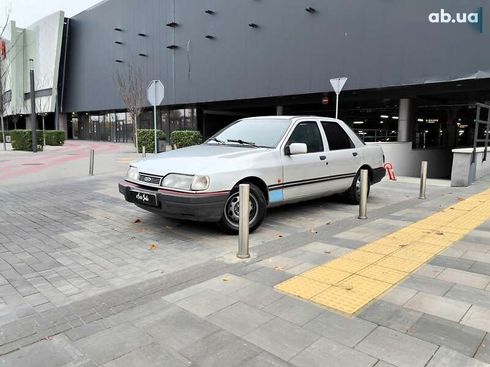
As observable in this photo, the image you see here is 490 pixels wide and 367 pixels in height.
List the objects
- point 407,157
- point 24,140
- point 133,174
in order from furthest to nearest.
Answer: point 24,140
point 407,157
point 133,174

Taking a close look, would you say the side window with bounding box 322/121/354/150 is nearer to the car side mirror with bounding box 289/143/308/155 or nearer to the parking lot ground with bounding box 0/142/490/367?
the car side mirror with bounding box 289/143/308/155

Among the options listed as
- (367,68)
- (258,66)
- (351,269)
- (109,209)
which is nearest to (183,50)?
(258,66)

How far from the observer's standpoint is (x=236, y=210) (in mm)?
5758

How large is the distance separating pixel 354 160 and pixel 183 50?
843 inches

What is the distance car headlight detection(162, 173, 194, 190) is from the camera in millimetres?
5336

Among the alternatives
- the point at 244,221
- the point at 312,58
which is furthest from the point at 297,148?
the point at 312,58

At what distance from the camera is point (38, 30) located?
44.8 metres

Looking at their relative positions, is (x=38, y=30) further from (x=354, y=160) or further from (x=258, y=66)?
(x=354, y=160)

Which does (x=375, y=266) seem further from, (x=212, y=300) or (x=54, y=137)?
(x=54, y=137)

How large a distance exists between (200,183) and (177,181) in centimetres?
33

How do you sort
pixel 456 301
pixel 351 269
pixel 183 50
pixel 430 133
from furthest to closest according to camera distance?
pixel 183 50 < pixel 430 133 < pixel 351 269 < pixel 456 301

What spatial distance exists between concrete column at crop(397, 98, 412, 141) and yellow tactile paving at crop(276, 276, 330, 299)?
654 inches

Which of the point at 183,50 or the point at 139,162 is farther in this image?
the point at 183,50

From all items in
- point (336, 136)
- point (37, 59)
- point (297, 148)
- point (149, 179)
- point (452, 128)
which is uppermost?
point (37, 59)
